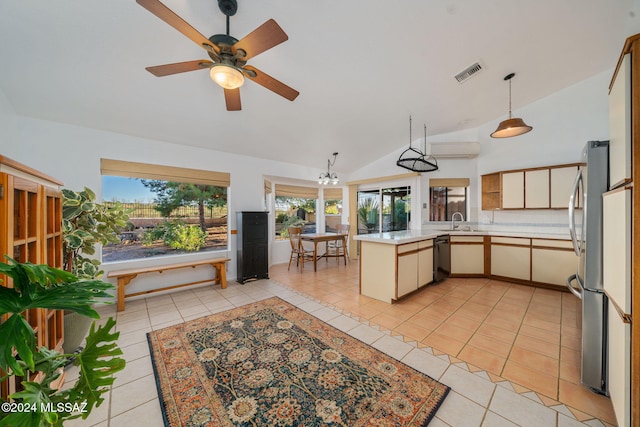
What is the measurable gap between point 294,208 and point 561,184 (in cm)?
507

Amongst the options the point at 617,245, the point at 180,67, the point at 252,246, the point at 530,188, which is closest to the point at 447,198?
the point at 530,188

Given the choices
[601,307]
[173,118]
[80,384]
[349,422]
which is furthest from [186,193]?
[601,307]

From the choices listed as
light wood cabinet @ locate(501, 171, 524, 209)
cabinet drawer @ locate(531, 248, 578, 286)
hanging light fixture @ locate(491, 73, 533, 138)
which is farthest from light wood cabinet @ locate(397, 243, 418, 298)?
light wood cabinet @ locate(501, 171, 524, 209)

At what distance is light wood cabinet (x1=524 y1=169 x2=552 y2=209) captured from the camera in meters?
3.66

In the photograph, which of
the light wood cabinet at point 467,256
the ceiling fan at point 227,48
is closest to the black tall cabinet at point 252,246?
the ceiling fan at point 227,48

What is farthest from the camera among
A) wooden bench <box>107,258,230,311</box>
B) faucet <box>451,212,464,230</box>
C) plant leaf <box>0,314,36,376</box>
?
faucet <box>451,212,464,230</box>

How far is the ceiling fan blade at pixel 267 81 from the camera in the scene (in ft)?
5.69

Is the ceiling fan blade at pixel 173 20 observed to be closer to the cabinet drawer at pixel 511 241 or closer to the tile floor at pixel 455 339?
the tile floor at pixel 455 339

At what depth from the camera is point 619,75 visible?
1.17 meters

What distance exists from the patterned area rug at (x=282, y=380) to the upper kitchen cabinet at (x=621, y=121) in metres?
1.67

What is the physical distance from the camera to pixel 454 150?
440 centimetres

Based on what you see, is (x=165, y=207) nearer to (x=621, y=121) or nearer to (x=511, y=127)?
(x=621, y=121)

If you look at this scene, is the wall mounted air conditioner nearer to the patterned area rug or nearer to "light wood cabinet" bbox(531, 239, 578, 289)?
"light wood cabinet" bbox(531, 239, 578, 289)

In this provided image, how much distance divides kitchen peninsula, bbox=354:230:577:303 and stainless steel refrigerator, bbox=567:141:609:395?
1.56 metres
